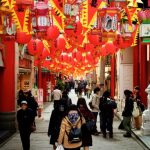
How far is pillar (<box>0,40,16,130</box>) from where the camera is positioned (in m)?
19.4

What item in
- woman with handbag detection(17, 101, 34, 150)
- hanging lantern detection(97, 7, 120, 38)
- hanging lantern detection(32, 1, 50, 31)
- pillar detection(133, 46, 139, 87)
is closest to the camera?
hanging lantern detection(32, 1, 50, 31)

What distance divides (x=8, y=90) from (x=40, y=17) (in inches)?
293

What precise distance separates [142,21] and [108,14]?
947 mm

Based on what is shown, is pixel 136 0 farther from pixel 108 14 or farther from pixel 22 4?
pixel 22 4

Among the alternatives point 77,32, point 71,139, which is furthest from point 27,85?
point 71,139

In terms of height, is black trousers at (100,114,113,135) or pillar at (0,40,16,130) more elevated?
pillar at (0,40,16,130)

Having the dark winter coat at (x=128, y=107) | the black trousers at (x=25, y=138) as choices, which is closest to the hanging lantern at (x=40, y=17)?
the black trousers at (x=25, y=138)

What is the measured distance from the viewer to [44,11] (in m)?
12.7

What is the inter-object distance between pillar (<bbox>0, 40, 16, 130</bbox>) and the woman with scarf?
10108mm

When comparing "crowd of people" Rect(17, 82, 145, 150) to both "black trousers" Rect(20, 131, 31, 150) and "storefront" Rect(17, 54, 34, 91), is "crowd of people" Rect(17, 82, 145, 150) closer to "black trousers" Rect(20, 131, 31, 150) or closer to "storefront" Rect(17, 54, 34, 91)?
"black trousers" Rect(20, 131, 31, 150)

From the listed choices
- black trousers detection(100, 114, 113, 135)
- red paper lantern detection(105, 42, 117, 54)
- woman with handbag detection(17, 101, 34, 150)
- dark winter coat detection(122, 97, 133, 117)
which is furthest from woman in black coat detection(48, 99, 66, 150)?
dark winter coat detection(122, 97, 133, 117)

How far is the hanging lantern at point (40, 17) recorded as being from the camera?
40.9ft

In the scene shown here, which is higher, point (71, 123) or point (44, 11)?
point (44, 11)

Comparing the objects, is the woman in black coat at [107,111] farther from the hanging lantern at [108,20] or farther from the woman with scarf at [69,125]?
the woman with scarf at [69,125]
